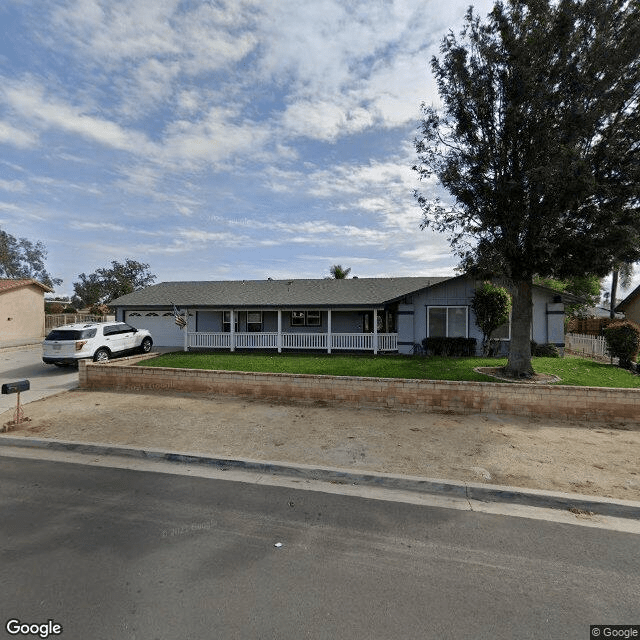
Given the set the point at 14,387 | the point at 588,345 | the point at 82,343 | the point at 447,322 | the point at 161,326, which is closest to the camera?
the point at 14,387

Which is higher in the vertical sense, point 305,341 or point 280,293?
point 280,293

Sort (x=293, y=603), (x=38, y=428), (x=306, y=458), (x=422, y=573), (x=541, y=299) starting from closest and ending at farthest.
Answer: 1. (x=293, y=603)
2. (x=422, y=573)
3. (x=306, y=458)
4. (x=38, y=428)
5. (x=541, y=299)

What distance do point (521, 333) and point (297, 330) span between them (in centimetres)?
1094

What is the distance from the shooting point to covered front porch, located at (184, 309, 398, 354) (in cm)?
1750

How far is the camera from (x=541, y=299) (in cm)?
1605

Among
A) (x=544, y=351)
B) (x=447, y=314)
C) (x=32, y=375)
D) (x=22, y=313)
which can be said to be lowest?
(x=32, y=375)

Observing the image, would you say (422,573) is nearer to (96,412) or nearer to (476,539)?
(476,539)

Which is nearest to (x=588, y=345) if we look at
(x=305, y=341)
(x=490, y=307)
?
(x=490, y=307)

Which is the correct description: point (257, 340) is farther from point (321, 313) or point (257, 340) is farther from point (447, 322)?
point (447, 322)

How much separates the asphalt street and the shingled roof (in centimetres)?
1289

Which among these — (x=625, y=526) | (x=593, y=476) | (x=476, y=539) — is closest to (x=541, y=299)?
(x=593, y=476)

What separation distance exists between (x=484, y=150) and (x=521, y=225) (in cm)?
234

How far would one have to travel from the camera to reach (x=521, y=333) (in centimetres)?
1164

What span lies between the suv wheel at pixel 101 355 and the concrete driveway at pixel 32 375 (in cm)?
85
